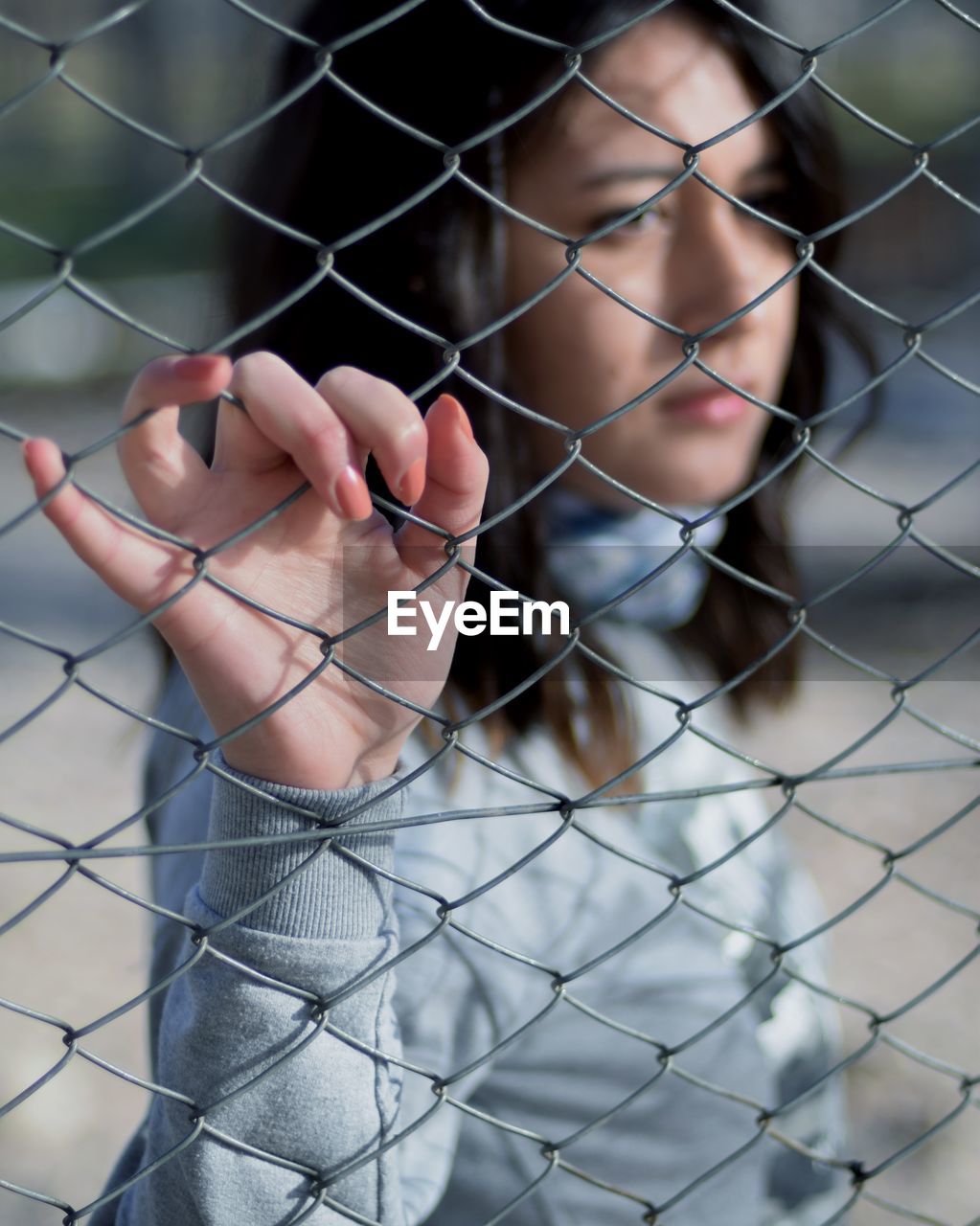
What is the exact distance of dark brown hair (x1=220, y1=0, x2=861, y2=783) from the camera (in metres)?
1.22

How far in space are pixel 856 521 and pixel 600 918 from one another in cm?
423

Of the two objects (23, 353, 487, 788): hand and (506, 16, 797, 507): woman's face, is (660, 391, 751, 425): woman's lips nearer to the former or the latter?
(506, 16, 797, 507): woman's face

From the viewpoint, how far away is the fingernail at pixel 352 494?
2.42 ft

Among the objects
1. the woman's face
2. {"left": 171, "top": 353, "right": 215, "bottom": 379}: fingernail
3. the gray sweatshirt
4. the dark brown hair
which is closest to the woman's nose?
the woman's face

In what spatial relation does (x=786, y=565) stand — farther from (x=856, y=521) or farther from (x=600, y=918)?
(x=856, y=521)

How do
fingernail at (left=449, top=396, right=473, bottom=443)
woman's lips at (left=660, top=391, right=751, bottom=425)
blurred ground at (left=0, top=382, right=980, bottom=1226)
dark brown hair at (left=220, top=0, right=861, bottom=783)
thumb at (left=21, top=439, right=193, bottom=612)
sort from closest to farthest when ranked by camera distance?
thumb at (left=21, top=439, right=193, bottom=612) → fingernail at (left=449, top=396, right=473, bottom=443) → dark brown hair at (left=220, top=0, right=861, bottom=783) → woman's lips at (left=660, top=391, right=751, bottom=425) → blurred ground at (left=0, top=382, right=980, bottom=1226)

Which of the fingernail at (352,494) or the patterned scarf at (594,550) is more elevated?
the fingernail at (352,494)

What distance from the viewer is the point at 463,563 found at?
86cm

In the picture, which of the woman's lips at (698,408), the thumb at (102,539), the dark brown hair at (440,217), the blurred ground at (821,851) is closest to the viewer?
the thumb at (102,539)

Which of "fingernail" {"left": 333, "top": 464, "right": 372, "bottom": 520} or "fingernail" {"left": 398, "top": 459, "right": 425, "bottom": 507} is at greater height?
"fingernail" {"left": 398, "top": 459, "right": 425, "bottom": 507}

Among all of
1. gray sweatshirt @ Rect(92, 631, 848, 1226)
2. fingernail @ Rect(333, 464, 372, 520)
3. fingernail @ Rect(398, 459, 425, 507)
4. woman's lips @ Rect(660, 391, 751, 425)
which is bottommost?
gray sweatshirt @ Rect(92, 631, 848, 1226)

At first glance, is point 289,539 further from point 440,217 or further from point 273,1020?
point 440,217

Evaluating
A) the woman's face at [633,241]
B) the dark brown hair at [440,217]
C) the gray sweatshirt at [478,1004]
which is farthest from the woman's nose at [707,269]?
the gray sweatshirt at [478,1004]

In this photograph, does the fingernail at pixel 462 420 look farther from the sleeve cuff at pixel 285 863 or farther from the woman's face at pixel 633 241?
the woman's face at pixel 633 241
